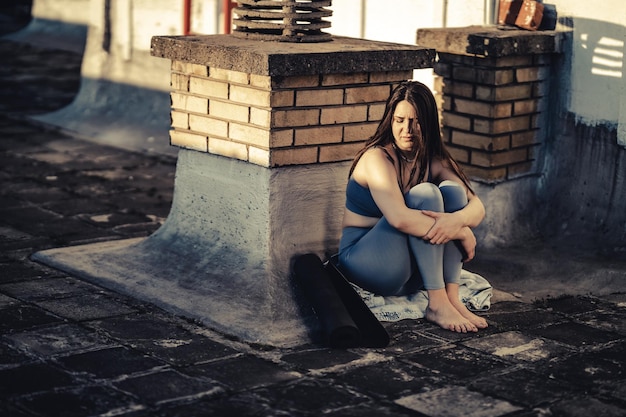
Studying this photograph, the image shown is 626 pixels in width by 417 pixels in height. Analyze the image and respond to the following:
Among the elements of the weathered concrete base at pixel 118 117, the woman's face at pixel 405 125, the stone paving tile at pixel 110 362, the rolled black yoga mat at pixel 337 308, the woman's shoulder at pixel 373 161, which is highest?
the woman's face at pixel 405 125

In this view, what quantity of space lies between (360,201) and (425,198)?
368mm

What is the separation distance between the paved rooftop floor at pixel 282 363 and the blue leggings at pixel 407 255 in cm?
23

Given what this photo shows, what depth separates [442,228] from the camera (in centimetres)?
549

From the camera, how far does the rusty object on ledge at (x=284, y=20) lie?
620cm

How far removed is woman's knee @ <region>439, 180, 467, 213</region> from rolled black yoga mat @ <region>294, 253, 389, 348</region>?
623mm

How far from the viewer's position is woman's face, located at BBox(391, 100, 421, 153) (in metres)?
5.65

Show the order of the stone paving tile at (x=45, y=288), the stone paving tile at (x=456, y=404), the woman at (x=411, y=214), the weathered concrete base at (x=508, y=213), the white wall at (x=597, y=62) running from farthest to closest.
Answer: the weathered concrete base at (x=508, y=213) → the white wall at (x=597, y=62) → the stone paving tile at (x=45, y=288) → the woman at (x=411, y=214) → the stone paving tile at (x=456, y=404)

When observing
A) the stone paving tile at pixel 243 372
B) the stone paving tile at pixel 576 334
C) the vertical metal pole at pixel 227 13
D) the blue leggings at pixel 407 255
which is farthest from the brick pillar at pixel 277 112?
the vertical metal pole at pixel 227 13

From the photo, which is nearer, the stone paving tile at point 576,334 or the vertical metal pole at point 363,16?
the stone paving tile at point 576,334

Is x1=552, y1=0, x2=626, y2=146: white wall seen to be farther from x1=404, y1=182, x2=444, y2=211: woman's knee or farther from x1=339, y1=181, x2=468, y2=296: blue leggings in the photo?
x1=404, y1=182, x2=444, y2=211: woman's knee

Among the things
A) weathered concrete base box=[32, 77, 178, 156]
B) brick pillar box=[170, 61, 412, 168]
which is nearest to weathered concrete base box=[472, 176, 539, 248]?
brick pillar box=[170, 61, 412, 168]

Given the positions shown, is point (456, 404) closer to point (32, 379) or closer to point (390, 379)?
point (390, 379)

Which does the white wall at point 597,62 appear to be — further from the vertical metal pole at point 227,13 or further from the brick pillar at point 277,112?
the vertical metal pole at point 227,13

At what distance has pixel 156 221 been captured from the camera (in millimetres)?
7785
